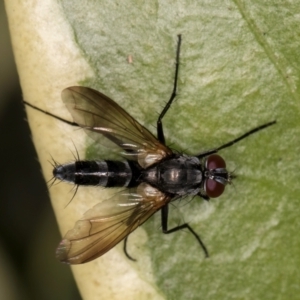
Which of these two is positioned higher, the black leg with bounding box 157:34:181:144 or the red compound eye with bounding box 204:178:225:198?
the black leg with bounding box 157:34:181:144

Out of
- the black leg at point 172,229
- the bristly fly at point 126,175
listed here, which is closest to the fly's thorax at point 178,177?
the bristly fly at point 126,175

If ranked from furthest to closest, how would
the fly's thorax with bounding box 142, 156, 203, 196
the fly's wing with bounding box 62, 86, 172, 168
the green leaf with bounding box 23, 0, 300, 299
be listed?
the fly's thorax with bounding box 142, 156, 203, 196 → the fly's wing with bounding box 62, 86, 172, 168 → the green leaf with bounding box 23, 0, 300, 299

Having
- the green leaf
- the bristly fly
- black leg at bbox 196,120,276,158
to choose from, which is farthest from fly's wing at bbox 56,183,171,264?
black leg at bbox 196,120,276,158

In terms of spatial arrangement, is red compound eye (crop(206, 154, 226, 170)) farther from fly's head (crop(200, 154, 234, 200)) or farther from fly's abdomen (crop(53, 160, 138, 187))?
fly's abdomen (crop(53, 160, 138, 187))

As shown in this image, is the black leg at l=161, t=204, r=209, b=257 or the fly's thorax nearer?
the black leg at l=161, t=204, r=209, b=257

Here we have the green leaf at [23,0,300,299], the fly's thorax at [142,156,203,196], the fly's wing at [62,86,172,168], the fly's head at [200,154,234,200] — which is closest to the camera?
the green leaf at [23,0,300,299]

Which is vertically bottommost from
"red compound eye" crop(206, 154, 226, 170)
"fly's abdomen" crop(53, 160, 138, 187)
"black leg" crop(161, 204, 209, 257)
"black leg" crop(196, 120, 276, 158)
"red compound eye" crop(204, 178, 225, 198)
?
"black leg" crop(161, 204, 209, 257)

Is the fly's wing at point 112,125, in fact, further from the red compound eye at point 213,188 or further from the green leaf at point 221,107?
the red compound eye at point 213,188
